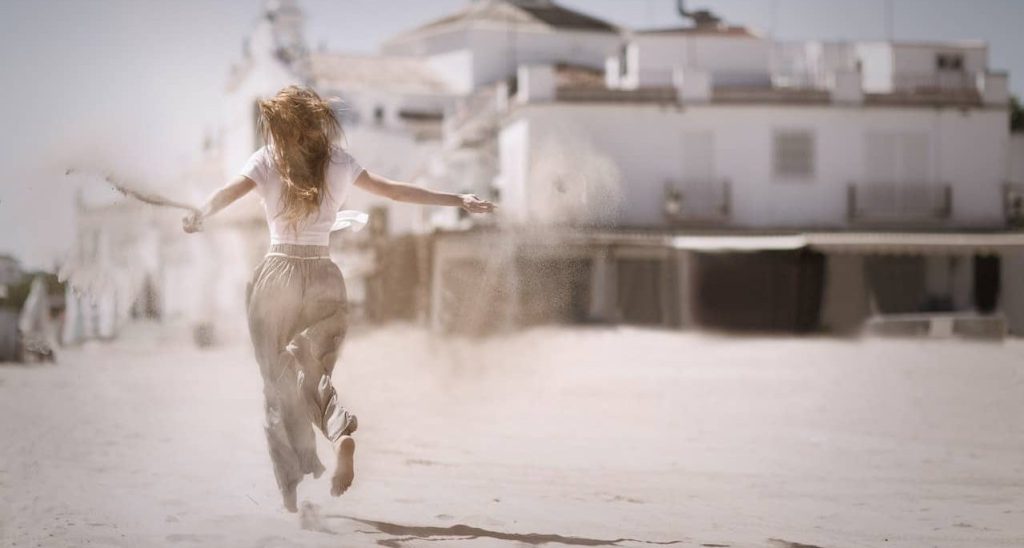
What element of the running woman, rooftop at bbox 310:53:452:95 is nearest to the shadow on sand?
the running woman

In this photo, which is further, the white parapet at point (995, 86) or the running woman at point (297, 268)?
the white parapet at point (995, 86)

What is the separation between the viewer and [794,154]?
35.7m

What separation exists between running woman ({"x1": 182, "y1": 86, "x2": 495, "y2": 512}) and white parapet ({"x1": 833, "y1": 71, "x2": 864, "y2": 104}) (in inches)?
1220

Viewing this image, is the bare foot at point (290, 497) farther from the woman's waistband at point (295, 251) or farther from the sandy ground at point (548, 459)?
the woman's waistband at point (295, 251)

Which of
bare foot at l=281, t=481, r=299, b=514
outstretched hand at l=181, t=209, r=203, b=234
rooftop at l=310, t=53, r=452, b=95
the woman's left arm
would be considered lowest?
bare foot at l=281, t=481, r=299, b=514

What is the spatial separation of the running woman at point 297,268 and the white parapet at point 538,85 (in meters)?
27.7

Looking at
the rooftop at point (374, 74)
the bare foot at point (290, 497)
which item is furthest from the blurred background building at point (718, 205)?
the bare foot at point (290, 497)

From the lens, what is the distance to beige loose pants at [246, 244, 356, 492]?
6.22 metres

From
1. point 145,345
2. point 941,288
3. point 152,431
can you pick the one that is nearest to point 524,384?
point 152,431

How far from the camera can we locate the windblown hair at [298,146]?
244 inches

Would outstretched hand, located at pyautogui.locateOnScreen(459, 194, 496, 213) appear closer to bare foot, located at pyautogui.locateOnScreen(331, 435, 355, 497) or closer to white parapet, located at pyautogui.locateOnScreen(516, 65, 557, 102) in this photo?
bare foot, located at pyautogui.locateOnScreen(331, 435, 355, 497)

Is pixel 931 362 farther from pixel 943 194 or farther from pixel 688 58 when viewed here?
pixel 688 58

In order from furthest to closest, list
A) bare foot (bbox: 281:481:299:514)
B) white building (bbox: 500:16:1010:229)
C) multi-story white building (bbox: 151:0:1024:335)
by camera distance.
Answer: white building (bbox: 500:16:1010:229), multi-story white building (bbox: 151:0:1024:335), bare foot (bbox: 281:481:299:514)

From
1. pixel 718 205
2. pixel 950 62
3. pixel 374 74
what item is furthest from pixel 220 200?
pixel 374 74
